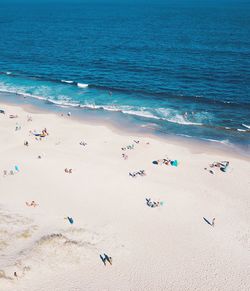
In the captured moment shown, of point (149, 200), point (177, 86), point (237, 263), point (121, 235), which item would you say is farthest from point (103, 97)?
point (237, 263)

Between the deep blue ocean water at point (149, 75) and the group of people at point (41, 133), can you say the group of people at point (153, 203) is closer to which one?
→ the deep blue ocean water at point (149, 75)

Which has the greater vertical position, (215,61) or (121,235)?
(215,61)

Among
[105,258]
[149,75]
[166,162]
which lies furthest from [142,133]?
[105,258]

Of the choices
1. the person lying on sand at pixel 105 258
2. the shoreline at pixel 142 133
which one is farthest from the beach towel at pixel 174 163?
the person lying on sand at pixel 105 258

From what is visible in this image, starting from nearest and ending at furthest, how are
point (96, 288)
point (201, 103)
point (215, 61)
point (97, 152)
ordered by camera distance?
point (96, 288) < point (97, 152) < point (201, 103) < point (215, 61)

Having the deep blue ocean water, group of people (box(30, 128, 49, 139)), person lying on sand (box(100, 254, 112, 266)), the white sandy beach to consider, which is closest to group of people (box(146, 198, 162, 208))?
the white sandy beach

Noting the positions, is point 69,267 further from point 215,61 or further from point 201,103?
point 215,61
